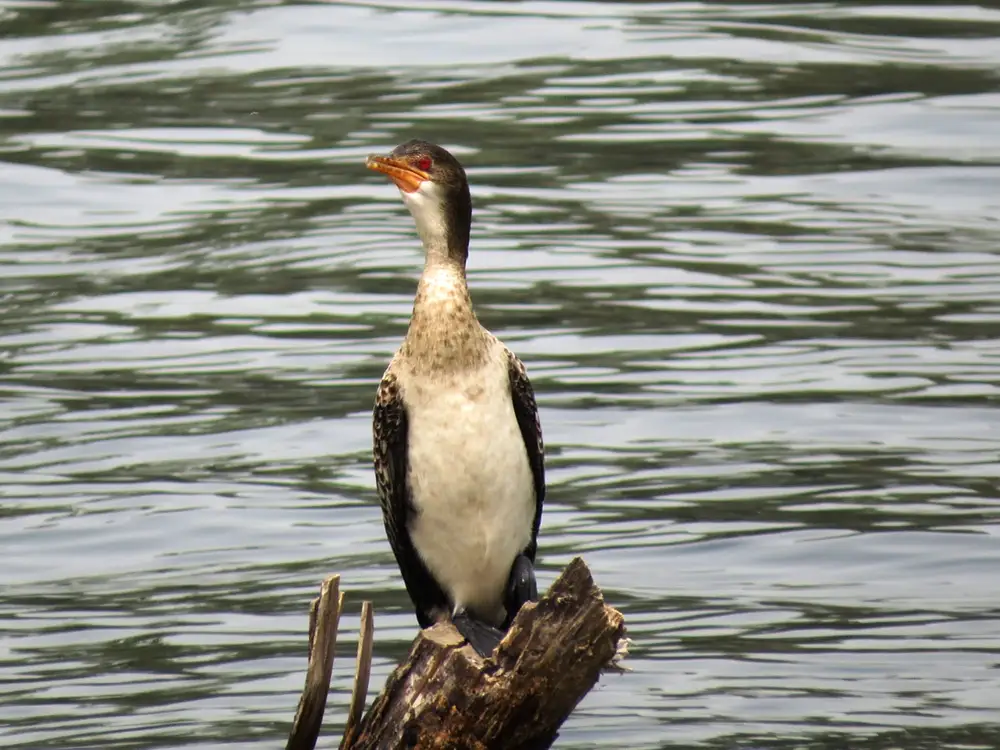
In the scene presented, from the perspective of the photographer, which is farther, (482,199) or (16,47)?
(16,47)

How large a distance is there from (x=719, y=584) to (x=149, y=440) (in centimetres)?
378

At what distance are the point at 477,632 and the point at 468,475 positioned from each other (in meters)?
0.56

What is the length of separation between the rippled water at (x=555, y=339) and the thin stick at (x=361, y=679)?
2.31m

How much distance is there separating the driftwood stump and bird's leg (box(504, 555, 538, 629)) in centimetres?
107

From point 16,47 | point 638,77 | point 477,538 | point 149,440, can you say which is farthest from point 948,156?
point 477,538

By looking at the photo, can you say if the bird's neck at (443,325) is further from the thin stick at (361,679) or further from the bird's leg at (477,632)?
the thin stick at (361,679)

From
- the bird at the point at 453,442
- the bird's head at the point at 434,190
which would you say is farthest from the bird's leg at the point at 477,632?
the bird's head at the point at 434,190

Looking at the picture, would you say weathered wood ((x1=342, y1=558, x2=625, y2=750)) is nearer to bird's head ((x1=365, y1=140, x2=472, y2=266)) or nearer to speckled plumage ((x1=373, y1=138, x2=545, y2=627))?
speckled plumage ((x1=373, y1=138, x2=545, y2=627))

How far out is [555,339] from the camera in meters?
14.4

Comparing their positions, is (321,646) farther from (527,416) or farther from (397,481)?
(527,416)

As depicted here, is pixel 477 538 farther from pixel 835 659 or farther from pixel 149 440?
pixel 149 440

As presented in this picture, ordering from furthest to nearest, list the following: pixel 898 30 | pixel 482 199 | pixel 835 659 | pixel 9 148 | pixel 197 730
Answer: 1. pixel 898 30
2. pixel 9 148
3. pixel 482 199
4. pixel 835 659
5. pixel 197 730

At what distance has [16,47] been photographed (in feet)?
67.6

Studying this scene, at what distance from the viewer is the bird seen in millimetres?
7566
